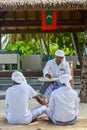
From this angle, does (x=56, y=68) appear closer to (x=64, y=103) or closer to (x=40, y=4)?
(x=40, y=4)

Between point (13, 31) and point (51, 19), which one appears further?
point (13, 31)

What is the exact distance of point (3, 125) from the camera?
16.7 ft

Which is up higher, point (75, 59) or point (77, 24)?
point (77, 24)

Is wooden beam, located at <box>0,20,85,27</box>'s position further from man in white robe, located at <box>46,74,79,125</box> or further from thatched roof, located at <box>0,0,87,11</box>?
man in white robe, located at <box>46,74,79,125</box>

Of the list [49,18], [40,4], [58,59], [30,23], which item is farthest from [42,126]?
[30,23]

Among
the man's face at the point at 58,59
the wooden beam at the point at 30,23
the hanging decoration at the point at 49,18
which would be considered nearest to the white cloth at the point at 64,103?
the man's face at the point at 58,59

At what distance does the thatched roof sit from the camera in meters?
7.61

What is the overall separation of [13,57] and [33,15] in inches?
67.8

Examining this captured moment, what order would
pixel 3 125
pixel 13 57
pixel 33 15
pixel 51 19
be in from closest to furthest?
1. pixel 3 125
2. pixel 51 19
3. pixel 33 15
4. pixel 13 57

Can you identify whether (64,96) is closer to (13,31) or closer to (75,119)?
(75,119)

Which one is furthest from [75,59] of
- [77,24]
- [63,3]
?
[63,3]

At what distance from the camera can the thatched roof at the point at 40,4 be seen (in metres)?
7.61

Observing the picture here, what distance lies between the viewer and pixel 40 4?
7605mm

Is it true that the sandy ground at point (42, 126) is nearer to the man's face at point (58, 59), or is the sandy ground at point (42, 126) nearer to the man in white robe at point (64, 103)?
the man in white robe at point (64, 103)
